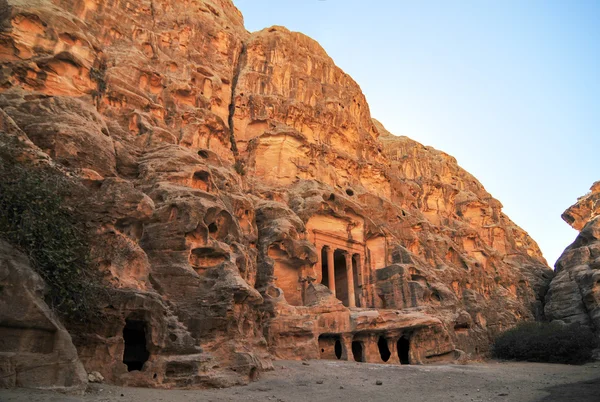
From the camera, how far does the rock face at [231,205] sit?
14.4 m

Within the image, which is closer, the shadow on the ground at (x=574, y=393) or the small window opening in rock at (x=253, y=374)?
the shadow on the ground at (x=574, y=393)

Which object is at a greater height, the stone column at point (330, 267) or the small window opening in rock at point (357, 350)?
the stone column at point (330, 267)

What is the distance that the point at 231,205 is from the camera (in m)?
21.9

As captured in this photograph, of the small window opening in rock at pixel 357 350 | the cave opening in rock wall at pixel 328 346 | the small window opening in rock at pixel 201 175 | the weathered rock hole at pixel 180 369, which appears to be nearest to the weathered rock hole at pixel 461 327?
the small window opening in rock at pixel 357 350

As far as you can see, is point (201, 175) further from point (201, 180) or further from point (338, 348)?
point (338, 348)

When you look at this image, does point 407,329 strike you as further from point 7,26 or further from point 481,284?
point 7,26

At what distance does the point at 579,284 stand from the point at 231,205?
3412cm

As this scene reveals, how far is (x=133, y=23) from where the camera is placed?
3469cm

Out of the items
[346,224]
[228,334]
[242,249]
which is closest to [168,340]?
[228,334]

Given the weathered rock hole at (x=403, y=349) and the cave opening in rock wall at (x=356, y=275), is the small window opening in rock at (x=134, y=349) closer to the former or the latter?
the weathered rock hole at (x=403, y=349)

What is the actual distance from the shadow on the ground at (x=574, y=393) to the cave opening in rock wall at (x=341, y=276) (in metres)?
20.5

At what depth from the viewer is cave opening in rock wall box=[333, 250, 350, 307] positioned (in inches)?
1400

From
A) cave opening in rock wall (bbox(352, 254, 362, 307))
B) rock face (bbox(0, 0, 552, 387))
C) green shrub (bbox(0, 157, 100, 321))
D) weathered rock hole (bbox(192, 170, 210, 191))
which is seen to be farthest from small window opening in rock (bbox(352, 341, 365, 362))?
green shrub (bbox(0, 157, 100, 321))

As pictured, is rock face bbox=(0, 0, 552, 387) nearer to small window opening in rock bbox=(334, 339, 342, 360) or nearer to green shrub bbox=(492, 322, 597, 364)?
small window opening in rock bbox=(334, 339, 342, 360)
